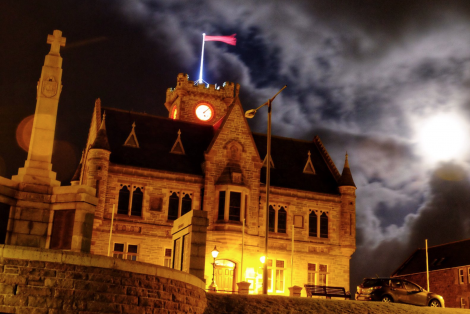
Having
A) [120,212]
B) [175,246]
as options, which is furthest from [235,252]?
[175,246]

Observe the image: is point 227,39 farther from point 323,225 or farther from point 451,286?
point 451,286

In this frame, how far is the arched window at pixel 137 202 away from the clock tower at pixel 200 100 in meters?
22.6

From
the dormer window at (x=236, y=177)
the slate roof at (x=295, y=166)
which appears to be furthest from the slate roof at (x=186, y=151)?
the dormer window at (x=236, y=177)

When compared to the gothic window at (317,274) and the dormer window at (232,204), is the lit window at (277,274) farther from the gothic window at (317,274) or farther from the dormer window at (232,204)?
the dormer window at (232,204)

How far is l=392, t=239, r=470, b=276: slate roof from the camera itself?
6078 centimetres

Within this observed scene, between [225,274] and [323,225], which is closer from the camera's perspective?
[225,274]

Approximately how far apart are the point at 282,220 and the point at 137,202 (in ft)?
36.4

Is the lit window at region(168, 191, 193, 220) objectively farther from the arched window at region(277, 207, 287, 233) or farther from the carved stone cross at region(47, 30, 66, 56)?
the carved stone cross at region(47, 30, 66, 56)

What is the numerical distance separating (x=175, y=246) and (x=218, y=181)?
16968 mm

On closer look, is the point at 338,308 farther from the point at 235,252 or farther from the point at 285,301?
the point at 235,252

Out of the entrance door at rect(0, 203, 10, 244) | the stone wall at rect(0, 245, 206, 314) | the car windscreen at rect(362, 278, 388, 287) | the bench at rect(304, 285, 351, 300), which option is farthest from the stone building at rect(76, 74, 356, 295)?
→ the stone wall at rect(0, 245, 206, 314)

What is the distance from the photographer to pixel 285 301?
82.7ft

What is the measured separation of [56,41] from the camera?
2700 centimetres

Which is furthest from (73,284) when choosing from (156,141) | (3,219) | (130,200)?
(156,141)
